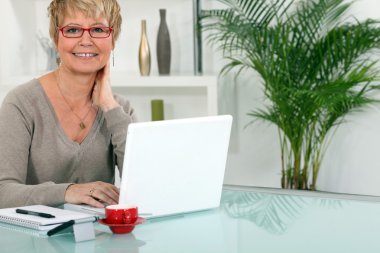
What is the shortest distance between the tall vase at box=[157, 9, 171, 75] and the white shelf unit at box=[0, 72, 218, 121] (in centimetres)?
14

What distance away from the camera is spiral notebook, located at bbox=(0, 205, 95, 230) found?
7.13 feet

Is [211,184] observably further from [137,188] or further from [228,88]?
[228,88]

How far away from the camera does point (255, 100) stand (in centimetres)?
535

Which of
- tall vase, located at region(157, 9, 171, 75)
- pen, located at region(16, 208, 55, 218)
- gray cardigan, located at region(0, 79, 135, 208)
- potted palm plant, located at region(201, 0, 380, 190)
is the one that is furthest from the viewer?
tall vase, located at region(157, 9, 171, 75)

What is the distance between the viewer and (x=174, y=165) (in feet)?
7.76

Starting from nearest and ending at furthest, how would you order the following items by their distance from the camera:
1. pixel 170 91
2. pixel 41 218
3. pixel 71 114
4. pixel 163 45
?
pixel 41 218 < pixel 71 114 < pixel 163 45 < pixel 170 91

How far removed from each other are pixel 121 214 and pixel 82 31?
3.11 ft

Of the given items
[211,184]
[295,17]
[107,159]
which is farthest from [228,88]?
[211,184]

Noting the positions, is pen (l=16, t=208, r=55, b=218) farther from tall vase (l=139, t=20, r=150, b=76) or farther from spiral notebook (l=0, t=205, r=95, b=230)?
tall vase (l=139, t=20, r=150, b=76)

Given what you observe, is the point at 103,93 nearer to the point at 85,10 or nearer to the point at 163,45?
the point at 85,10

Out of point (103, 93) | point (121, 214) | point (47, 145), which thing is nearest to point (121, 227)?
point (121, 214)

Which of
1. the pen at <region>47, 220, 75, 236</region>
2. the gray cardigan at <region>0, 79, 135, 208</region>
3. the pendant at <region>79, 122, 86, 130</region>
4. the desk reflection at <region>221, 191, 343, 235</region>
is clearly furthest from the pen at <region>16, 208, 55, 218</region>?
the pendant at <region>79, 122, 86, 130</region>

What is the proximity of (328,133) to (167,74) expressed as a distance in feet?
3.62

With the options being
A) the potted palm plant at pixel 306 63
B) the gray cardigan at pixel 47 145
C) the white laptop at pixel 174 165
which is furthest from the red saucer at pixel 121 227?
the potted palm plant at pixel 306 63
